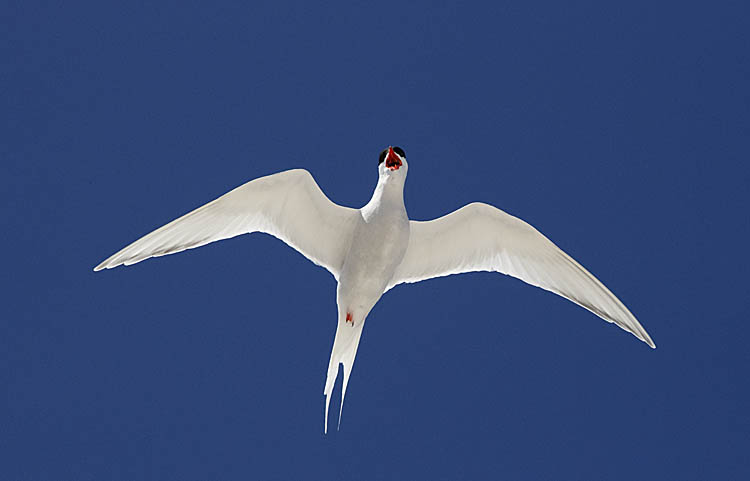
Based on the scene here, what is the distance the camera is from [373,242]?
761 cm

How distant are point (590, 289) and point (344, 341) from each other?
7.65ft

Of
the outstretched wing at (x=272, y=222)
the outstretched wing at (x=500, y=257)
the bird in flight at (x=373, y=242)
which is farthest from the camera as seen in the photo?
the outstretched wing at (x=500, y=257)

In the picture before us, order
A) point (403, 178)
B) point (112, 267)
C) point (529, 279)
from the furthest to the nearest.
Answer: point (529, 279) → point (403, 178) → point (112, 267)

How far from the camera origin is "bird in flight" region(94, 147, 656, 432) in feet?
24.6

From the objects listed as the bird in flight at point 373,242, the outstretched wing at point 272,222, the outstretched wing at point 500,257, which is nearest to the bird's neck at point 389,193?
the bird in flight at point 373,242

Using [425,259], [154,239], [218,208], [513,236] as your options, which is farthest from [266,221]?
[513,236]

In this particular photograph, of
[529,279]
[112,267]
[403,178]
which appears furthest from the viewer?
[529,279]

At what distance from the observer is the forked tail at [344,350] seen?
313 inches

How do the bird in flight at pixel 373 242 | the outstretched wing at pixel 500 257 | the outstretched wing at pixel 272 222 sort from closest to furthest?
1. the outstretched wing at pixel 272 222
2. the bird in flight at pixel 373 242
3. the outstretched wing at pixel 500 257

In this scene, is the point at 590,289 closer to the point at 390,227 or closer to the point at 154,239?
the point at 390,227

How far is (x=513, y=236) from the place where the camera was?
8.12 metres

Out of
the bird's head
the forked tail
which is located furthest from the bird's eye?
the forked tail

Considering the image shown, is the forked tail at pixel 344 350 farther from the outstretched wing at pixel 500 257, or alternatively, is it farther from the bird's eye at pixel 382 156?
the bird's eye at pixel 382 156

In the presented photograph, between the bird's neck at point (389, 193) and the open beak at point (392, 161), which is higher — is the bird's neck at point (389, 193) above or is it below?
below
